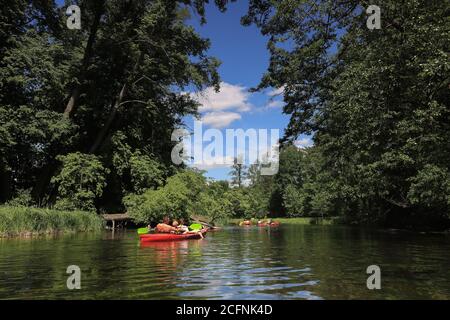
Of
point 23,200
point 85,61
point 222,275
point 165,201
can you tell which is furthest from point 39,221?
point 222,275

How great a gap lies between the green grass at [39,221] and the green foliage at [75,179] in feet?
7.19

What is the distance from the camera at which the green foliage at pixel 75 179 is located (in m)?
33.0

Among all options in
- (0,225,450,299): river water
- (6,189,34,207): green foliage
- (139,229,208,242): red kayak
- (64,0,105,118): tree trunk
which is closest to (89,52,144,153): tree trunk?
(64,0,105,118): tree trunk

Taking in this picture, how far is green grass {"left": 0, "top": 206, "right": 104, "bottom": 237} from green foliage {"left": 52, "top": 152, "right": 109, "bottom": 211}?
219 cm

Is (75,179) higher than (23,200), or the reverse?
(75,179)

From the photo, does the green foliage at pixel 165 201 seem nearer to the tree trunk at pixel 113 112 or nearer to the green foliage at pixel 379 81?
the tree trunk at pixel 113 112

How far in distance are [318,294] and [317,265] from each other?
4441mm

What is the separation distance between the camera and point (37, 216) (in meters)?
25.4

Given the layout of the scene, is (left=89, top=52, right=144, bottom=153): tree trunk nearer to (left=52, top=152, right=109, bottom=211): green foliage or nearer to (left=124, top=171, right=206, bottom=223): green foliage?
(left=52, top=152, right=109, bottom=211): green foliage

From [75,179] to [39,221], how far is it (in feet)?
27.5

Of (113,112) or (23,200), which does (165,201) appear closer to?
(113,112)

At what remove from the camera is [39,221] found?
25.5 metres
